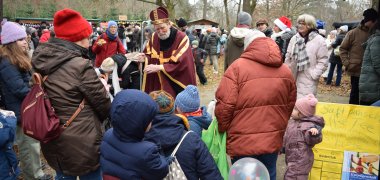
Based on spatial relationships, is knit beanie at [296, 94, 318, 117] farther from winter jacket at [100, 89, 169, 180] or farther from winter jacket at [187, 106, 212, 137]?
winter jacket at [100, 89, 169, 180]

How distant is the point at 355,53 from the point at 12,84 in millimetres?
5301

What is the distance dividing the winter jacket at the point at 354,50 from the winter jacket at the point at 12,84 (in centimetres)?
505

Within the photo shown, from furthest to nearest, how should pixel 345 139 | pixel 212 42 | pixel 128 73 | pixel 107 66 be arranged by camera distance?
pixel 212 42
pixel 128 73
pixel 107 66
pixel 345 139

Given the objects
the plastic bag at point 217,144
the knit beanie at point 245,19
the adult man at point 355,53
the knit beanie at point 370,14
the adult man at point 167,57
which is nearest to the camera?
the plastic bag at point 217,144

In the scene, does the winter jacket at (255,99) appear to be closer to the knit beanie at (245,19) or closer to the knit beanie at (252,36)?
the knit beanie at (252,36)

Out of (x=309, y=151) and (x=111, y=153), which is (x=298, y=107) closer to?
(x=309, y=151)

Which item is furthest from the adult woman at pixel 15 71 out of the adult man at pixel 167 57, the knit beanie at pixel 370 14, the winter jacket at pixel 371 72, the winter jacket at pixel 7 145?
the knit beanie at pixel 370 14

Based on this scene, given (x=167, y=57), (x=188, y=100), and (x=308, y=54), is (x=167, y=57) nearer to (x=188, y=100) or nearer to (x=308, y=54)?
(x=188, y=100)

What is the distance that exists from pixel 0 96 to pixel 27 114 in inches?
59.0

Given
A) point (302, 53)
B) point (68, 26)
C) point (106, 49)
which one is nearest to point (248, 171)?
point (68, 26)

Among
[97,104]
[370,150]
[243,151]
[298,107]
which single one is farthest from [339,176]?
[97,104]

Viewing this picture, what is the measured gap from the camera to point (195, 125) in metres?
3.04

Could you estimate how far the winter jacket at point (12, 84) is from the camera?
3.75 m

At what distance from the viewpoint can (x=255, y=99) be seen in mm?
2965
